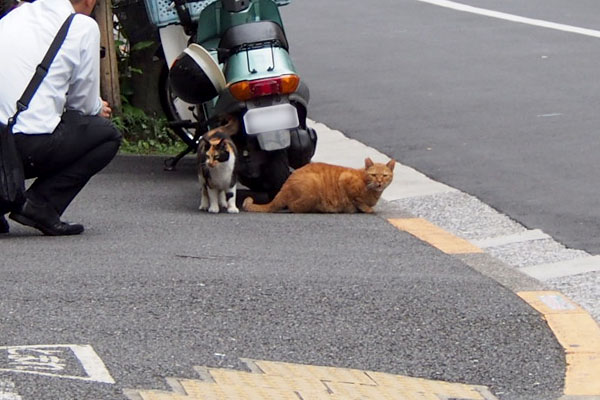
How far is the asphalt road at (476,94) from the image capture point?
929 centimetres

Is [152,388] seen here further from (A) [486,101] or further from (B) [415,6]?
(B) [415,6]

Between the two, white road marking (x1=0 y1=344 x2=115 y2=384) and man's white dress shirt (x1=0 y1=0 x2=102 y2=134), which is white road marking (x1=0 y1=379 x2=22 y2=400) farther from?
man's white dress shirt (x1=0 y1=0 x2=102 y2=134)

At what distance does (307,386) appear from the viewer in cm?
516

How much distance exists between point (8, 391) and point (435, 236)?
3765 millimetres

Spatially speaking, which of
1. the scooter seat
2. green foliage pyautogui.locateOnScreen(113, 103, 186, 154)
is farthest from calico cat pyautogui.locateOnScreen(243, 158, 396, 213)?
green foliage pyautogui.locateOnScreen(113, 103, 186, 154)

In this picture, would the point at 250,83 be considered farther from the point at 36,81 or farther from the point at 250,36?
the point at 36,81

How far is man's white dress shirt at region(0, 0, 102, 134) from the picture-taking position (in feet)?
24.3

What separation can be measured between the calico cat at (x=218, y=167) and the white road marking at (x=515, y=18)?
8.01 meters

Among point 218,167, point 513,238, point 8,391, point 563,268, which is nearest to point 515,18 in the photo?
point 218,167

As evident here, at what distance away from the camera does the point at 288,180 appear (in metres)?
8.77

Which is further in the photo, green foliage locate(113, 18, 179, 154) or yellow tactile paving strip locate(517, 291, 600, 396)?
green foliage locate(113, 18, 179, 154)

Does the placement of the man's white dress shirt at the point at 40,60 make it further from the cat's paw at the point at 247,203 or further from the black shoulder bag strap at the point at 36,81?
the cat's paw at the point at 247,203

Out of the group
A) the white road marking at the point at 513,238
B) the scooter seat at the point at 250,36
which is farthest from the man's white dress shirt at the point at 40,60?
the white road marking at the point at 513,238

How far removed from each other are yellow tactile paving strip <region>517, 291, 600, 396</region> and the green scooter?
2543 mm
